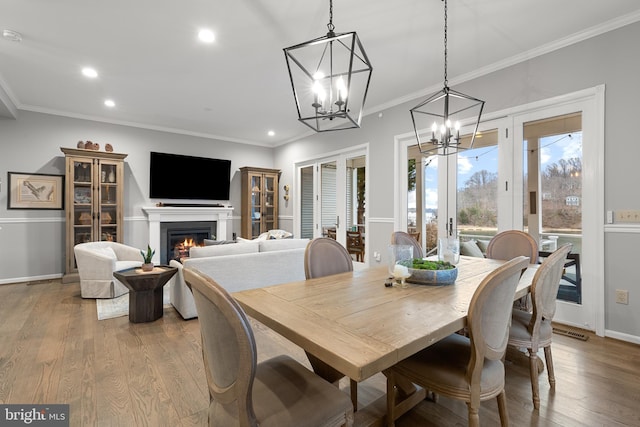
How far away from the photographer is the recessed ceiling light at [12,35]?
9.18 feet

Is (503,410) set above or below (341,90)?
below

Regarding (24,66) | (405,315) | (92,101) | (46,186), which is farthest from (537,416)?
(46,186)

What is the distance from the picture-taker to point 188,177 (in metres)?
6.12

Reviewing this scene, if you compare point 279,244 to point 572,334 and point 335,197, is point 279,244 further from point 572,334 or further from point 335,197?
point 572,334

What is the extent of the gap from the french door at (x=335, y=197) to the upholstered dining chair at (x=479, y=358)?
3.66m

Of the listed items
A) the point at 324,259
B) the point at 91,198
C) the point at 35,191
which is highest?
the point at 35,191

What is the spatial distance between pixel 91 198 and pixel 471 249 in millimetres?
5651

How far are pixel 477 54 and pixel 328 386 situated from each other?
3512mm

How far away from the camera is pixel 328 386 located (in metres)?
1.21

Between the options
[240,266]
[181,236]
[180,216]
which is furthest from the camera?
[181,236]

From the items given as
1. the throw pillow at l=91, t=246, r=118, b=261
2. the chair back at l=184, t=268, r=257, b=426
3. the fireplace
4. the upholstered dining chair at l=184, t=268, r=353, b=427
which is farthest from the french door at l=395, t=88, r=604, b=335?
the fireplace

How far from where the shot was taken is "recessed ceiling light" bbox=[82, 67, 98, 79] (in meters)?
3.54

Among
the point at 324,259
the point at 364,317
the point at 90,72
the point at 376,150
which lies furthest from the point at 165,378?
the point at 376,150

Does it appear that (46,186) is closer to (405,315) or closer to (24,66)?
(24,66)
